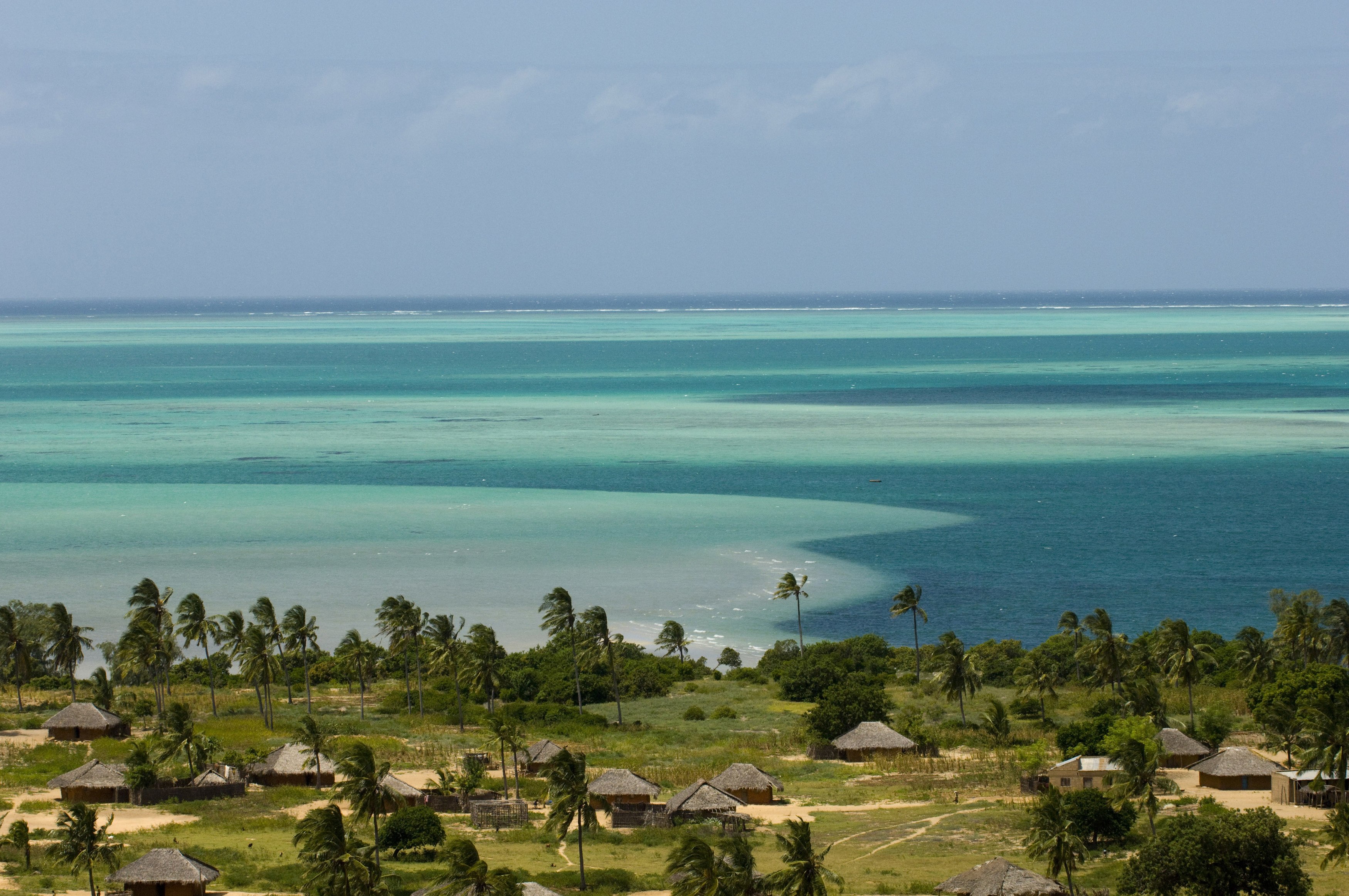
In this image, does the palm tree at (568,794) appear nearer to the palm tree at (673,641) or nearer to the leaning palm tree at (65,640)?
the palm tree at (673,641)

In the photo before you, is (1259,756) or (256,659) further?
(256,659)

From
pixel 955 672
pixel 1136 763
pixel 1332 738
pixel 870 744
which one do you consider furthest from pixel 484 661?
pixel 1332 738

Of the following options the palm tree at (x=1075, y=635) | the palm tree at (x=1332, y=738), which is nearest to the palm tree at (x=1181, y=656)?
the palm tree at (x=1075, y=635)

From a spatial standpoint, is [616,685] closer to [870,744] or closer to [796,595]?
[870,744]

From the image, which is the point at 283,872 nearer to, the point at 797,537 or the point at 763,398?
the point at 797,537

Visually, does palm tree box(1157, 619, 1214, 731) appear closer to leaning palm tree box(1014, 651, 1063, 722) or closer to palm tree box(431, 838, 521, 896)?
leaning palm tree box(1014, 651, 1063, 722)

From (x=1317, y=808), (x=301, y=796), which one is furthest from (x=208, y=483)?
(x=1317, y=808)
